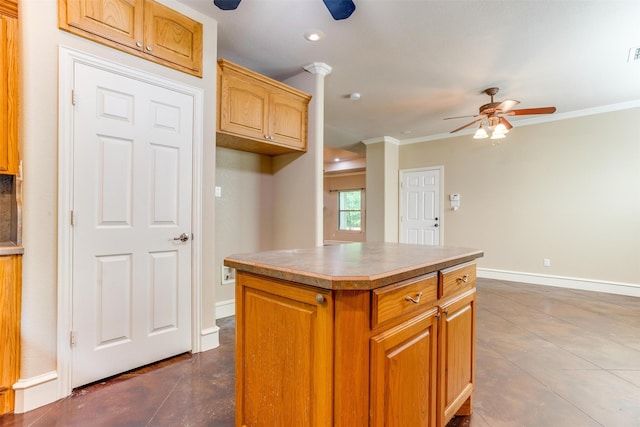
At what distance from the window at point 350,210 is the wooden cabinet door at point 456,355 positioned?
27.2 ft

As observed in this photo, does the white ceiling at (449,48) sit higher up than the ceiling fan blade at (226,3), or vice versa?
the white ceiling at (449,48)

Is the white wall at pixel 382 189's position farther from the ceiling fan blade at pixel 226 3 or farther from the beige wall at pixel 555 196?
the ceiling fan blade at pixel 226 3

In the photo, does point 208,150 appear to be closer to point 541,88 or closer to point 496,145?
point 541,88

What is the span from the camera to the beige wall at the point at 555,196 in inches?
169

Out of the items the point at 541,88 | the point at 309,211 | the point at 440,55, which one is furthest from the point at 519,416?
the point at 541,88

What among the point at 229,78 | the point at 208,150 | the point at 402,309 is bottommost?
the point at 402,309

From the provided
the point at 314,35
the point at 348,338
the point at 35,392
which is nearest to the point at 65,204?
the point at 35,392

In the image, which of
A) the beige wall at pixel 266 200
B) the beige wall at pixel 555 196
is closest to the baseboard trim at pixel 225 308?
the beige wall at pixel 266 200

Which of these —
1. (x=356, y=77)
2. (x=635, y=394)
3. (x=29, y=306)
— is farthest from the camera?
(x=356, y=77)

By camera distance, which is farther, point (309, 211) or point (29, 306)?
point (309, 211)

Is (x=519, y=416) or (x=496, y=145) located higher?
(x=496, y=145)

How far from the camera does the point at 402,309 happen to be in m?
1.16

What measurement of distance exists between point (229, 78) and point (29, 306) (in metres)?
2.05

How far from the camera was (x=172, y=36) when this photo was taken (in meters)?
2.24
